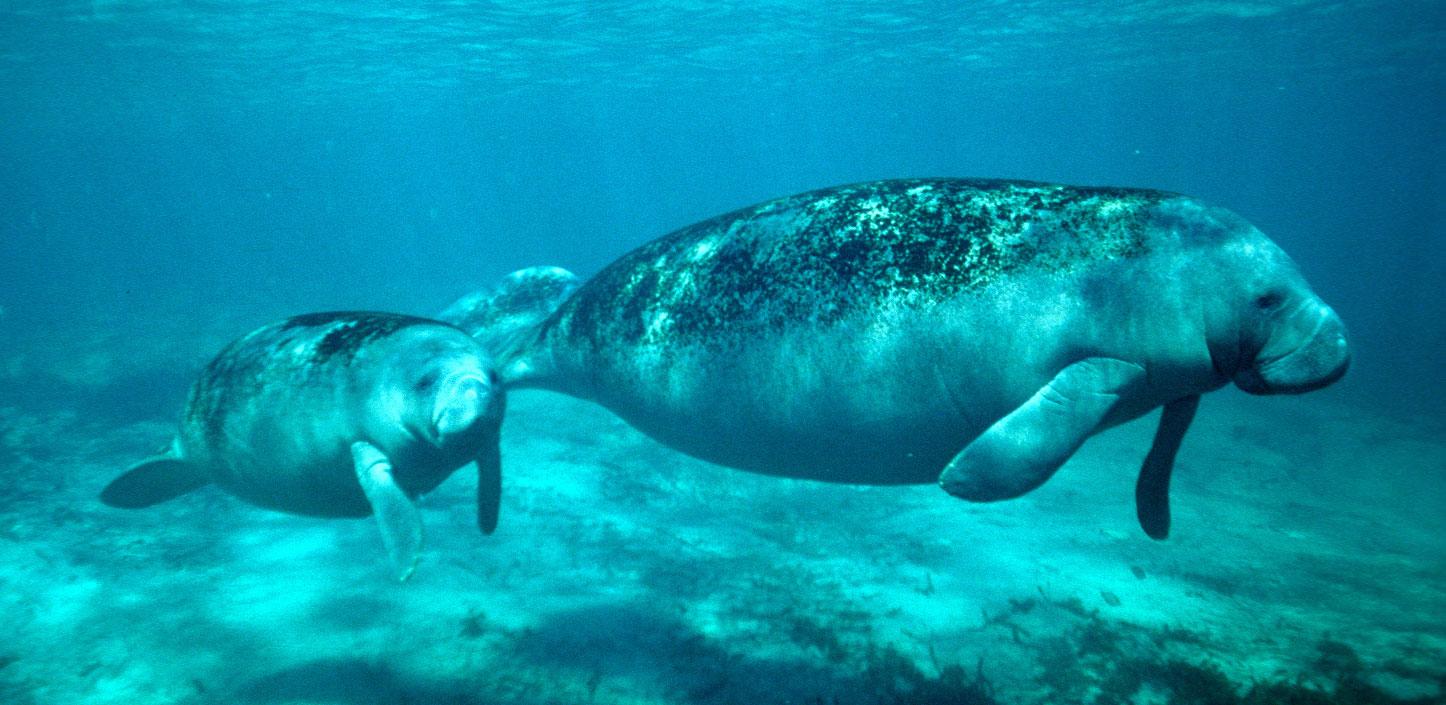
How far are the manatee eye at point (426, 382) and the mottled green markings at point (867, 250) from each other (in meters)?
1.12

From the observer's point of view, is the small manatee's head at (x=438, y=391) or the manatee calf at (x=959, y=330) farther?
the small manatee's head at (x=438, y=391)

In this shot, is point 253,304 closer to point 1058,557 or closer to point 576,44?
point 576,44

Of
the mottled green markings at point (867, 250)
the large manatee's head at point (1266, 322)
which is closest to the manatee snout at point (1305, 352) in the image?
the large manatee's head at point (1266, 322)

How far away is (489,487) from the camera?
5.52 metres

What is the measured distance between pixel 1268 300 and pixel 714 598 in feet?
11.7

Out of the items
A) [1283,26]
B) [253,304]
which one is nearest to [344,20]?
[253,304]

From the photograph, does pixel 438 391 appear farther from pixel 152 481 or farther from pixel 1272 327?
pixel 1272 327

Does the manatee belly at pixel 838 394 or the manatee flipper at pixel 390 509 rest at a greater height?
the manatee belly at pixel 838 394

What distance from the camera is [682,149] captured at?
110m

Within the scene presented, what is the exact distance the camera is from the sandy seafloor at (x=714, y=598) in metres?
3.78

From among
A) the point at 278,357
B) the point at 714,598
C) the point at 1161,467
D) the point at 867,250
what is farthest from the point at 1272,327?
the point at 278,357

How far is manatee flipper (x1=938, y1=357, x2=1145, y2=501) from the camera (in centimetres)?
297

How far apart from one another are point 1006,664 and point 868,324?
206 centimetres

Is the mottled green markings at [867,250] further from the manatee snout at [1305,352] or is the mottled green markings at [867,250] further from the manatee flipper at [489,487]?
the manatee flipper at [489,487]
